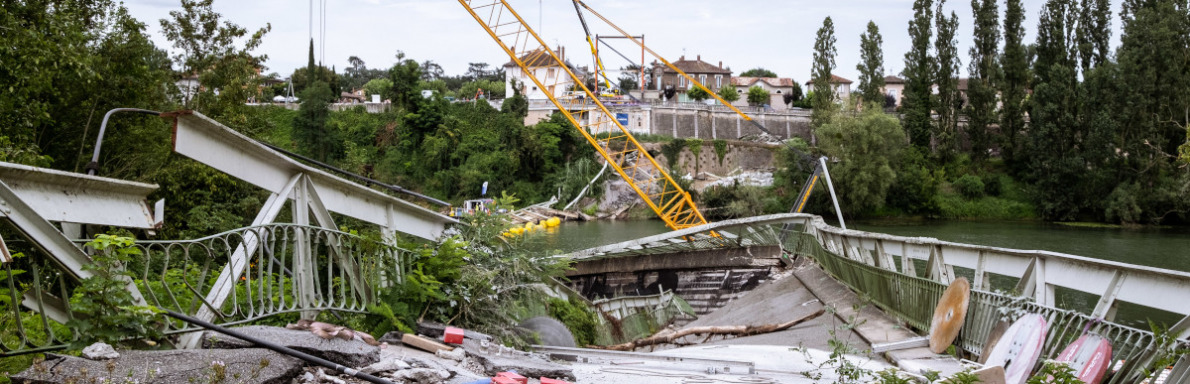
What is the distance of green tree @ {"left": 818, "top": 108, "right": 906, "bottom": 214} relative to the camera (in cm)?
3966

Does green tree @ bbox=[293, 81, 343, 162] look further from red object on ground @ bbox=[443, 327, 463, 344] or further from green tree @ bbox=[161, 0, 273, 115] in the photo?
red object on ground @ bbox=[443, 327, 463, 344]

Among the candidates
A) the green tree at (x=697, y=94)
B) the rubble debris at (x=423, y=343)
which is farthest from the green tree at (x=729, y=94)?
the rubble debris at (x=423, y=343)

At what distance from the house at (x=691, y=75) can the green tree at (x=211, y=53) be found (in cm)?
4757

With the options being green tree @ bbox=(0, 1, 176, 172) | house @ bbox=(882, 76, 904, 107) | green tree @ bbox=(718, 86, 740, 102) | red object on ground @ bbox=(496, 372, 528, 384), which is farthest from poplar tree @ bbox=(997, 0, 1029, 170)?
red object on ground @ bbox=(496, 372, 528, 384)

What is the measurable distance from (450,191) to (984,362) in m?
45.0

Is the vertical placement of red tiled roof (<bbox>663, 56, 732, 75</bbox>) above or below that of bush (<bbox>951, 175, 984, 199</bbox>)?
above

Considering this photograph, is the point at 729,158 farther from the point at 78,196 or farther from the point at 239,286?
the point at 78,196

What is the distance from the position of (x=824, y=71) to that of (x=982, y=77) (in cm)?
715

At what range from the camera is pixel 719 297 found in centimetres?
1424

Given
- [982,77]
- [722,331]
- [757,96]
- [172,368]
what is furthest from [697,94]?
[172,368]

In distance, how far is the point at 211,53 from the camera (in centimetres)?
1938

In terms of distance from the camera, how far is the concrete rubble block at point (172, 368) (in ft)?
12.2

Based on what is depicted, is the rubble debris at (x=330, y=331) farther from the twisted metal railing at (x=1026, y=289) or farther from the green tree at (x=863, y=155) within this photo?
the green tree at (x=863, y=155)

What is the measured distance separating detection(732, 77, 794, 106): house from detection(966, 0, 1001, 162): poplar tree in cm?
1980
